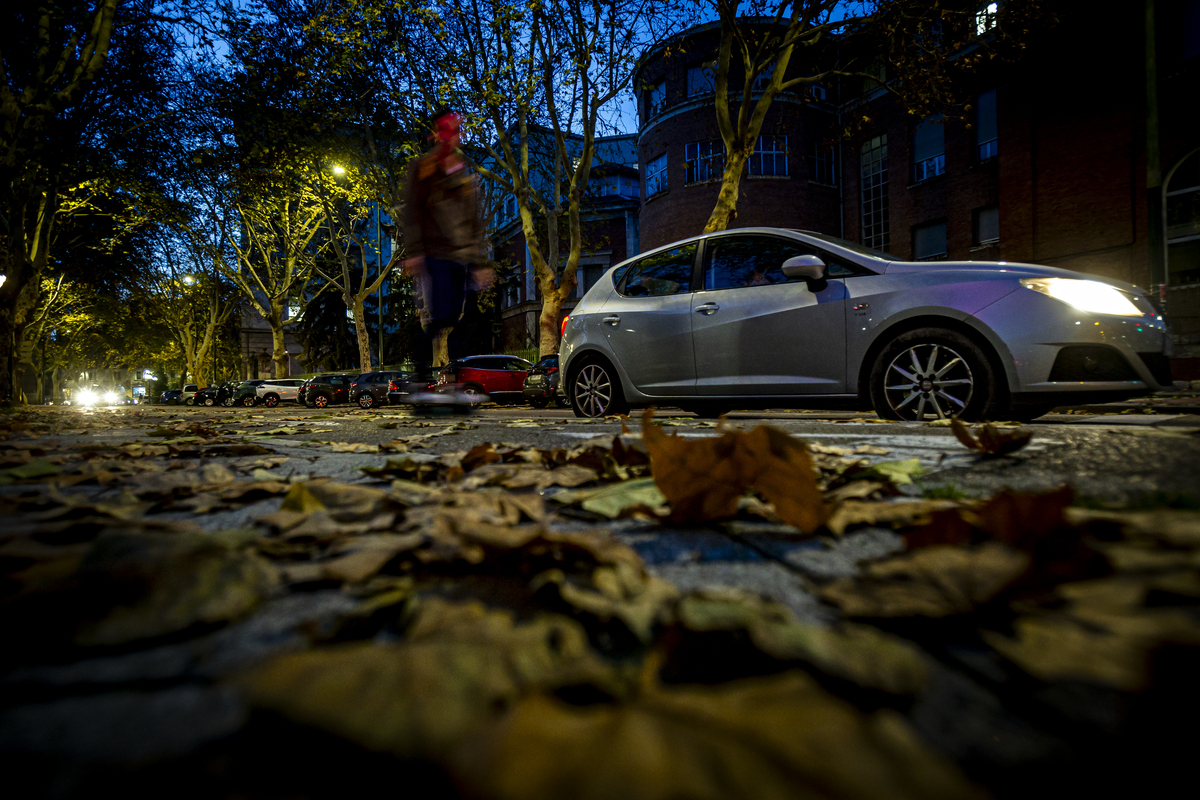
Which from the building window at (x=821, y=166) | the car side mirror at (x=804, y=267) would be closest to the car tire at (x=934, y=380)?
the car side mirror at (x=804, y=267)

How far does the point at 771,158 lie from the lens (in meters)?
24.9

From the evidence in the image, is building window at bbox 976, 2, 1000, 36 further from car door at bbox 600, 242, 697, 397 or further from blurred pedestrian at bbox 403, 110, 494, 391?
blurred pedestrian at bbox 403, 110, 494, 391

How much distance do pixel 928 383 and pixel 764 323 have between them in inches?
49.8

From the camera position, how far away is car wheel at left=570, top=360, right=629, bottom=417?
6215mm

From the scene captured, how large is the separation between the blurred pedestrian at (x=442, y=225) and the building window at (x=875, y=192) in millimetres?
22336

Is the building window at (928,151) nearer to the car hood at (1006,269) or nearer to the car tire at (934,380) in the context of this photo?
the car hood at (1006,269)

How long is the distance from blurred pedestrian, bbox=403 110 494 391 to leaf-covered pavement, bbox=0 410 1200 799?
464cm

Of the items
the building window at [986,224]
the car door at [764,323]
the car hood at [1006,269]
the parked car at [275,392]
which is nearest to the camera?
the car hood at [1006,269]

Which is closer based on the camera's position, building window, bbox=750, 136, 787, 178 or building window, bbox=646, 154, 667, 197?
building window, bbox=750, 136, 787, 178

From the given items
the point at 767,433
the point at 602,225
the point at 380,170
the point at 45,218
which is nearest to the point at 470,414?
the point at 767,433

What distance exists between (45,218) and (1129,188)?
2802cm

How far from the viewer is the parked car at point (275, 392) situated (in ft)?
105

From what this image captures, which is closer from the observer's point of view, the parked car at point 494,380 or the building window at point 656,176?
the parked car at point 494,380

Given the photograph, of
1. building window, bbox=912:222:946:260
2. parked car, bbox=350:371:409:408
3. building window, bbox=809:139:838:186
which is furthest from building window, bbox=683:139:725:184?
parked car, bbox=350:371:409:408
